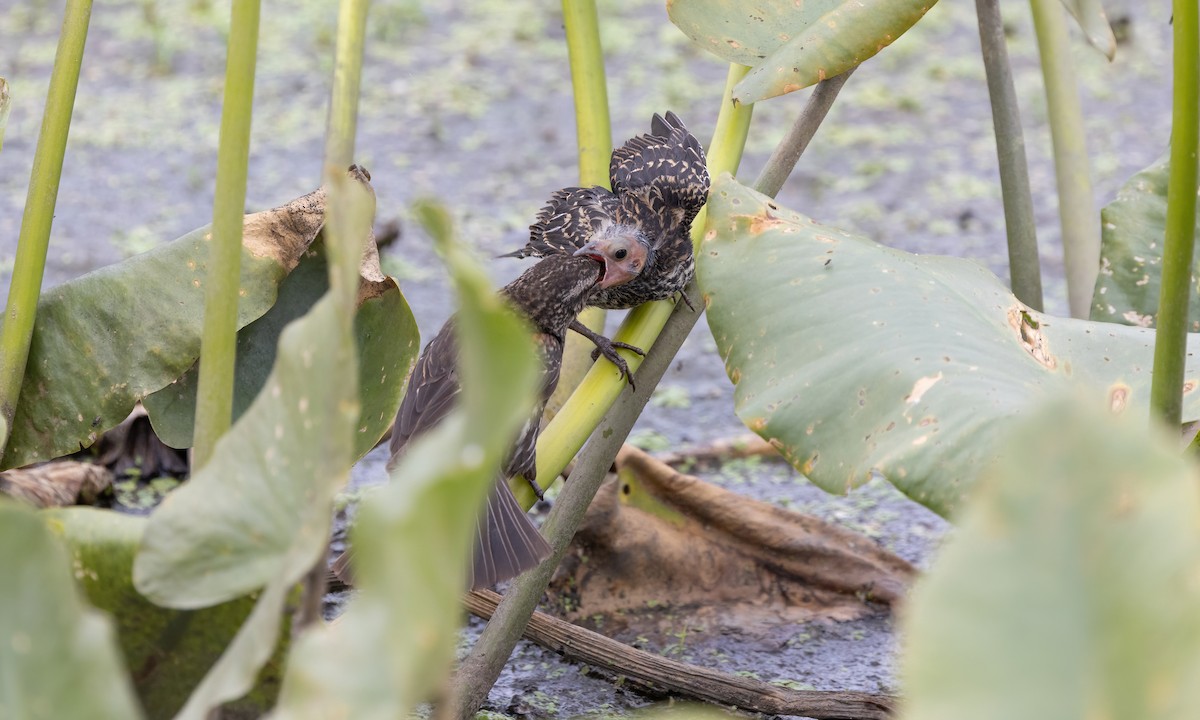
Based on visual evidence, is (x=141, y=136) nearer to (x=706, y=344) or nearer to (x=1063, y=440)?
(x=706, y=344)

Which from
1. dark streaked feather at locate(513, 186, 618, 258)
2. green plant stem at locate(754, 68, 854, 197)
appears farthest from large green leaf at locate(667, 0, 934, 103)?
dark streaked feather at locate(513, 186, 618, 258)

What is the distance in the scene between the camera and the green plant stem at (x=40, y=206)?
1373 millimetres

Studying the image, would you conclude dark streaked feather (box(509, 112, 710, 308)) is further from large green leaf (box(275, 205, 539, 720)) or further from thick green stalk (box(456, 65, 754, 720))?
large green leaf (box(275, 205, 539, 720))

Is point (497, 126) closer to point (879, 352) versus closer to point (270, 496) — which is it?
point (879, 352)

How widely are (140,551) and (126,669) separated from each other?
0.25m

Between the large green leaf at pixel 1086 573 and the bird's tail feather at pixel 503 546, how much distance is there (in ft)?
3.06

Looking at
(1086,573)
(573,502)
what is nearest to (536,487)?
(573,502)

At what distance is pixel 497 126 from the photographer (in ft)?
14.7

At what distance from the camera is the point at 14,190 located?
3.95m

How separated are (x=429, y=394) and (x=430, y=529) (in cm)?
120

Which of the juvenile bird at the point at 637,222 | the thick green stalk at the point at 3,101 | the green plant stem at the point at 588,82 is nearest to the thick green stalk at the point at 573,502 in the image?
the juvenile bird at the point at 637,222

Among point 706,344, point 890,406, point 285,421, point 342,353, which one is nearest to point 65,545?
point 285,421

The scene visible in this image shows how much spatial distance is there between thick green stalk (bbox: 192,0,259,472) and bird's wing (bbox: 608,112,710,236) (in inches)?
44.9

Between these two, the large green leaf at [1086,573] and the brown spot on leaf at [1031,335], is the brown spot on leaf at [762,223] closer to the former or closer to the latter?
the brown spot on leaf at [1031,335]
